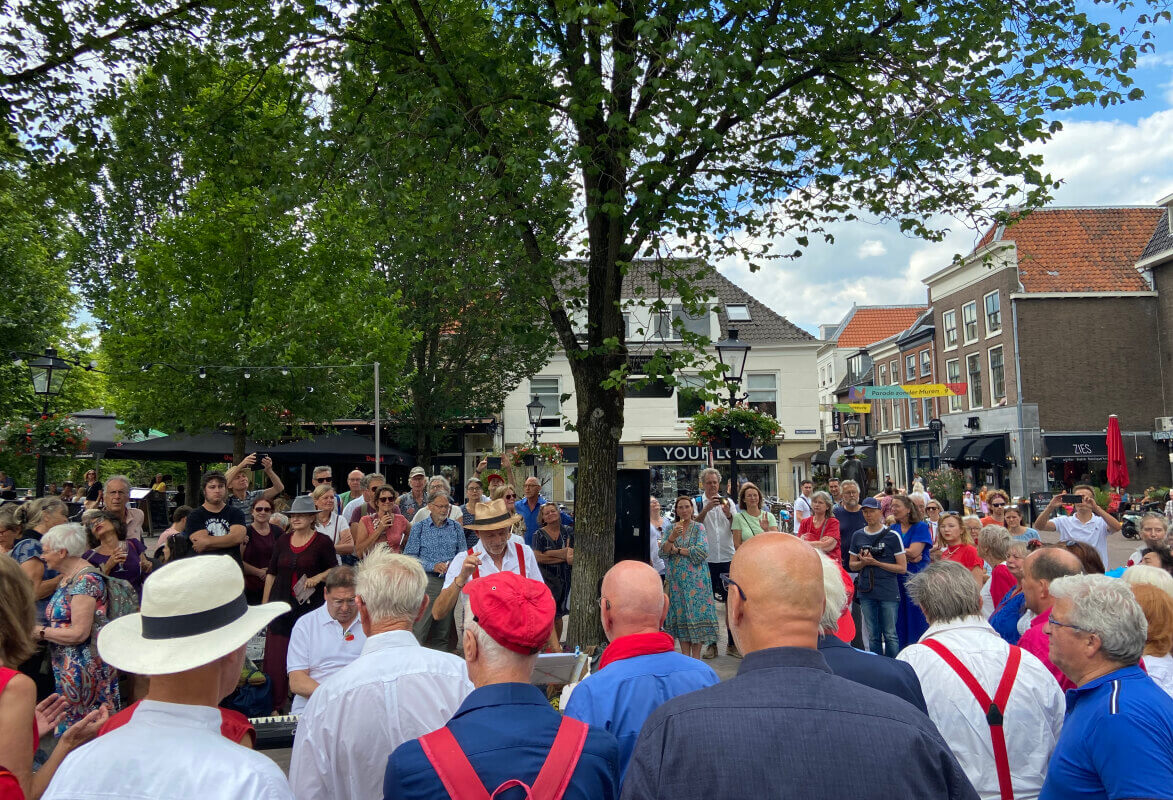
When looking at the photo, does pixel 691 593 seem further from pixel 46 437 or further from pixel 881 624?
pixel 46 437

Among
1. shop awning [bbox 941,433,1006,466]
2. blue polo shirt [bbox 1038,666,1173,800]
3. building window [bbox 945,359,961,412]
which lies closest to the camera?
blue polo shirt [bbox 1038,666,1173,800]

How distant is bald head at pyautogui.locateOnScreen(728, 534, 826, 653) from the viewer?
179 cm

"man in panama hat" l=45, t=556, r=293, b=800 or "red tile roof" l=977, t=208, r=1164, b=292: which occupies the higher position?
"red tile roof" l=977, t=208, r=1164, b=292

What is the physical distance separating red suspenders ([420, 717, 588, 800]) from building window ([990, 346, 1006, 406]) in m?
35.4

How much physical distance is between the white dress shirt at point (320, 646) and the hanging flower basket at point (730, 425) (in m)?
7.93

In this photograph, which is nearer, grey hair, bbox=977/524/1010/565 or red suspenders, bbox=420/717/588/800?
red suspenders, bbox=420/717/588/800

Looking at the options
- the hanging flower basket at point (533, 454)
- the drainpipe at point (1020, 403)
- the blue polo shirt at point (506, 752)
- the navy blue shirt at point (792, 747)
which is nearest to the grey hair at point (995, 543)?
the blue polo shirt at point (506, 752)

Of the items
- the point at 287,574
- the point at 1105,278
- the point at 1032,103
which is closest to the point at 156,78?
the point at 287,574

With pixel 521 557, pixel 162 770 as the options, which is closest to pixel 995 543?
pixel 521 557

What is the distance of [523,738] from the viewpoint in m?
2.11

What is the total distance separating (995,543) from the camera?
6.23 m

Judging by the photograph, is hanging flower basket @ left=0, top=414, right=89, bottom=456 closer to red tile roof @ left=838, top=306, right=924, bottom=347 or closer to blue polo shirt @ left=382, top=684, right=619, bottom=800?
blue polo shirt @ left=382, top=684, right=619, bottom=800

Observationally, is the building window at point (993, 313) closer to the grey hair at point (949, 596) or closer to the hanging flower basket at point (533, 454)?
the hanging flower basket at point (533, 454)

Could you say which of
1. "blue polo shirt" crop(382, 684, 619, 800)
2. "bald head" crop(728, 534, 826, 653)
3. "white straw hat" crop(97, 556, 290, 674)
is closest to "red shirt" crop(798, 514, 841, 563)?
"blue polo shirt" crop(382, 684, 619, 800)
